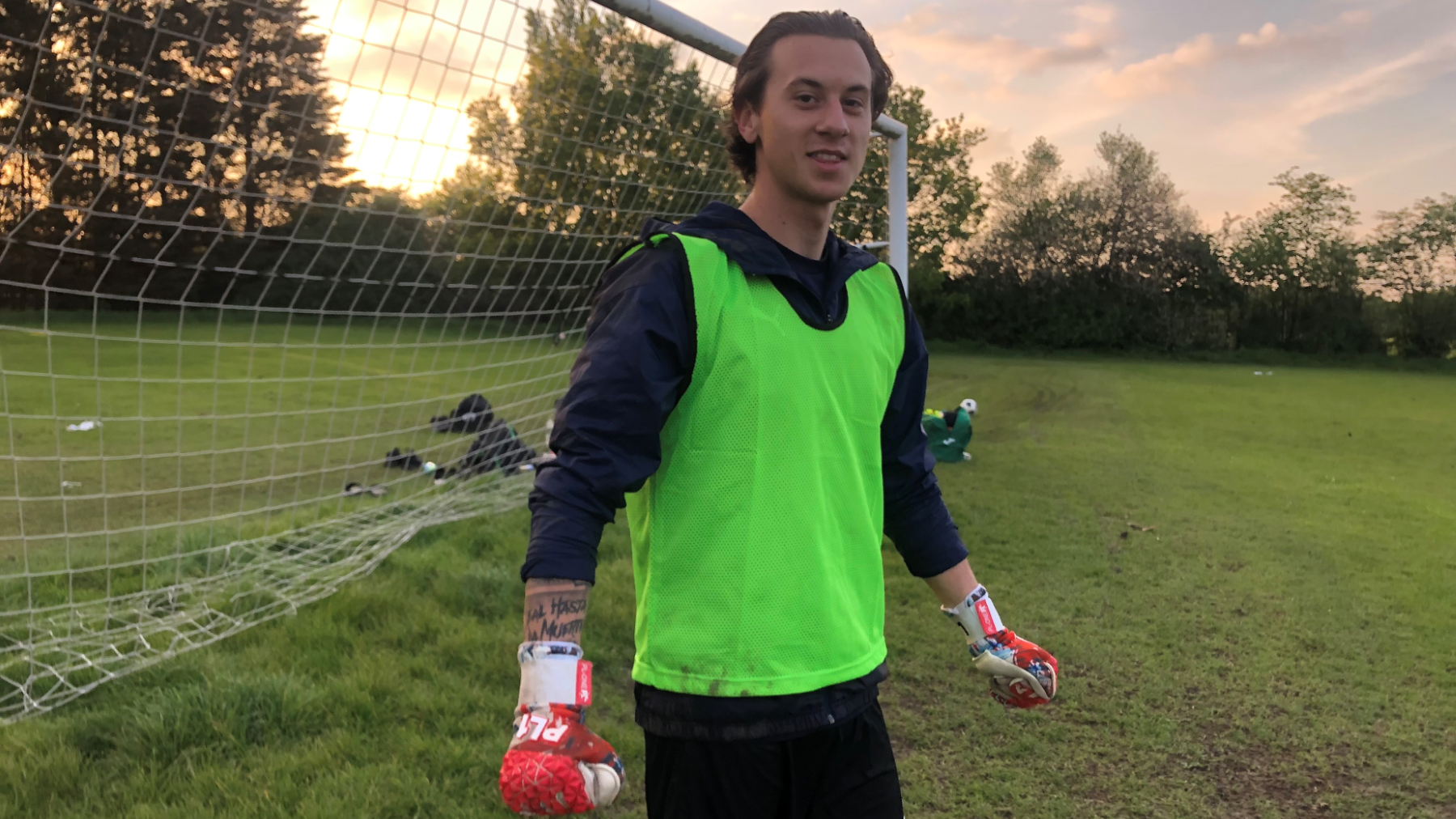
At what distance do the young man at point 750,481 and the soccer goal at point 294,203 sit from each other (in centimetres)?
104

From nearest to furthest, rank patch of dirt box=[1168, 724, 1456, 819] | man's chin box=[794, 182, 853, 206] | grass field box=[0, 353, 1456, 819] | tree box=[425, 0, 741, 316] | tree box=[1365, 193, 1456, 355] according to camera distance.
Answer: man's chin box=[794, 182, 853, 206] → grass field box=[0, 353, 1456, 819] → patch of dirt box=[1168, 724, 1456, 819] → tree box=[425, 0, 741, 316] → tree box=[1365, 193, 1456, 355]

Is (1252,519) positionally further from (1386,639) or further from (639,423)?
(639,423)

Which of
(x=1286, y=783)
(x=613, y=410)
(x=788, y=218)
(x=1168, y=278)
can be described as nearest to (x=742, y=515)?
(x=613, y=410)

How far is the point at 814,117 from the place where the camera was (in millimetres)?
1581

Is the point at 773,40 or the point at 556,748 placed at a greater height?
the point at 773,40

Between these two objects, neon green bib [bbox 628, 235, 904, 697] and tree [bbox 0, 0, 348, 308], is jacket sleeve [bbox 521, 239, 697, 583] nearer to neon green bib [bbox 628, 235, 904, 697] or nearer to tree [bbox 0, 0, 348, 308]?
neon green bib [bbox 628, 235, 904, 697]

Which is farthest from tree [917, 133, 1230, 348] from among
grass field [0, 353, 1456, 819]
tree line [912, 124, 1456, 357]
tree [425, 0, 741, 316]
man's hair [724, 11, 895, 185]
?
man's hair [724, 11, 895, 185]

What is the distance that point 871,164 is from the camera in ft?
20.6

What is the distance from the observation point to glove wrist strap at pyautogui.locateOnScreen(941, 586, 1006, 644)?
6.26 ft

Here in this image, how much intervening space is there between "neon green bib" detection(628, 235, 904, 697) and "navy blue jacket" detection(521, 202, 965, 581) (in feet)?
0.11

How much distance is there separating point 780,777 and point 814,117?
1.11m

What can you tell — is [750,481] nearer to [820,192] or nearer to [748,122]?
[820,192]

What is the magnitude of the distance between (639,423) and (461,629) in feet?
9.59

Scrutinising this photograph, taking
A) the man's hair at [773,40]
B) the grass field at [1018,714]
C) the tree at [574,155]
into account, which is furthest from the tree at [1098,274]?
the man's hair at [773,40]
